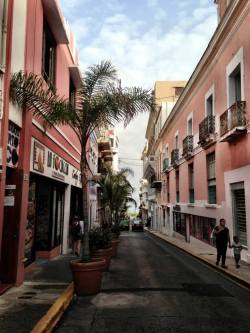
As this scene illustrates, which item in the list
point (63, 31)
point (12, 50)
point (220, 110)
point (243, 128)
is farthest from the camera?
point (220, 110)

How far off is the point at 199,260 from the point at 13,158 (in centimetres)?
1044

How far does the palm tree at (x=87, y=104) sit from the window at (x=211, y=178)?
10.1 m

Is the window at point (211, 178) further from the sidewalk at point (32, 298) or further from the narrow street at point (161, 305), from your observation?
the sidewalk at point (32, 298)

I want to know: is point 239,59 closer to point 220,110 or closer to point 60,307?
point 220,110

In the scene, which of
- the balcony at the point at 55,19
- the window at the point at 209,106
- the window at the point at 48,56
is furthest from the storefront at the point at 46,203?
the window at the point at 209,106

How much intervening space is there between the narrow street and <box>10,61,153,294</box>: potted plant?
1.13m

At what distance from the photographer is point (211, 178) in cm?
1955

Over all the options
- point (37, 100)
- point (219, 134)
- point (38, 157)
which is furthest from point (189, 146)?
point (37, 100)

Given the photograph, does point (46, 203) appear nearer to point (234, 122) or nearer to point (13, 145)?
point (13, 145)

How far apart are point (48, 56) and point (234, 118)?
24.4 ft

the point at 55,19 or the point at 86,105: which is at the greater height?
the point at 55,19

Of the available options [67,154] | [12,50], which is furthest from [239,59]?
[12,50]

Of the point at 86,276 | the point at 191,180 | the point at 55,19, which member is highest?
the point at 55,19

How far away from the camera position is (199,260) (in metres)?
16.1
